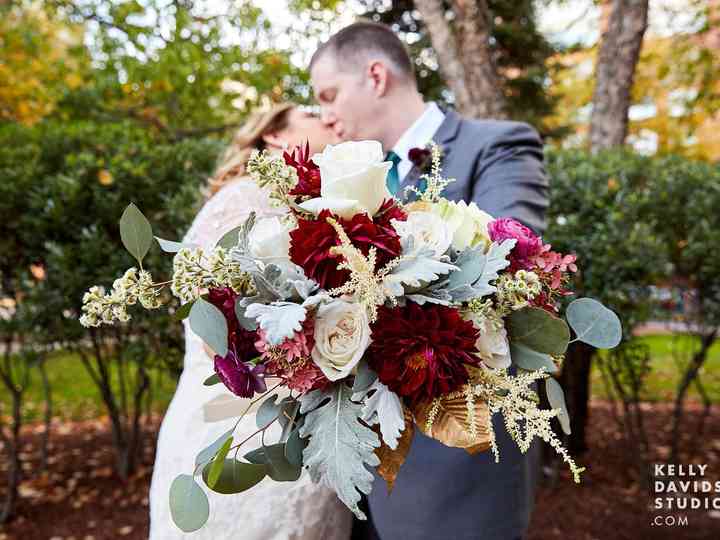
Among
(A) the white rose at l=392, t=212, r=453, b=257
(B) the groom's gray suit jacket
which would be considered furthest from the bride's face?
(A) the white rose at l=392, t=212, r=453, b=257

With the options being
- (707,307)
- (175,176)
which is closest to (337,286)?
(175,176)

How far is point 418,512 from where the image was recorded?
74.7 inches

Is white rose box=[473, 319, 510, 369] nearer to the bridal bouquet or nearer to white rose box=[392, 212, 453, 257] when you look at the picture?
the bridal bouquet

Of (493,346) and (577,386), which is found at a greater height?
(493,346)

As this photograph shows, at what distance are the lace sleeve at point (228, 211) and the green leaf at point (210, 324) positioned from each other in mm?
903

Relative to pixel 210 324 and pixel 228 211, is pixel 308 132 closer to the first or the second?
pixel 228 211

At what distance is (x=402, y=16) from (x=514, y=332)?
1056 cm

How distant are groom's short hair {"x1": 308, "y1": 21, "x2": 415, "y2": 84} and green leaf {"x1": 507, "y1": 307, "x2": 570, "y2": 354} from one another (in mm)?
1669

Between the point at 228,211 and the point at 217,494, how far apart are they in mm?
915

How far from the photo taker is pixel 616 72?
5.21 metres

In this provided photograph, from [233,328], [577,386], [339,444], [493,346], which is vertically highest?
[233,328]

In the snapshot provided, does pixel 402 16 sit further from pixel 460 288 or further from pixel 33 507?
pixel 460 288

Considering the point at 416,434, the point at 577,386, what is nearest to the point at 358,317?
the point at 416,434

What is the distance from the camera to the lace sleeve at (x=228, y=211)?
2055 millimetres
